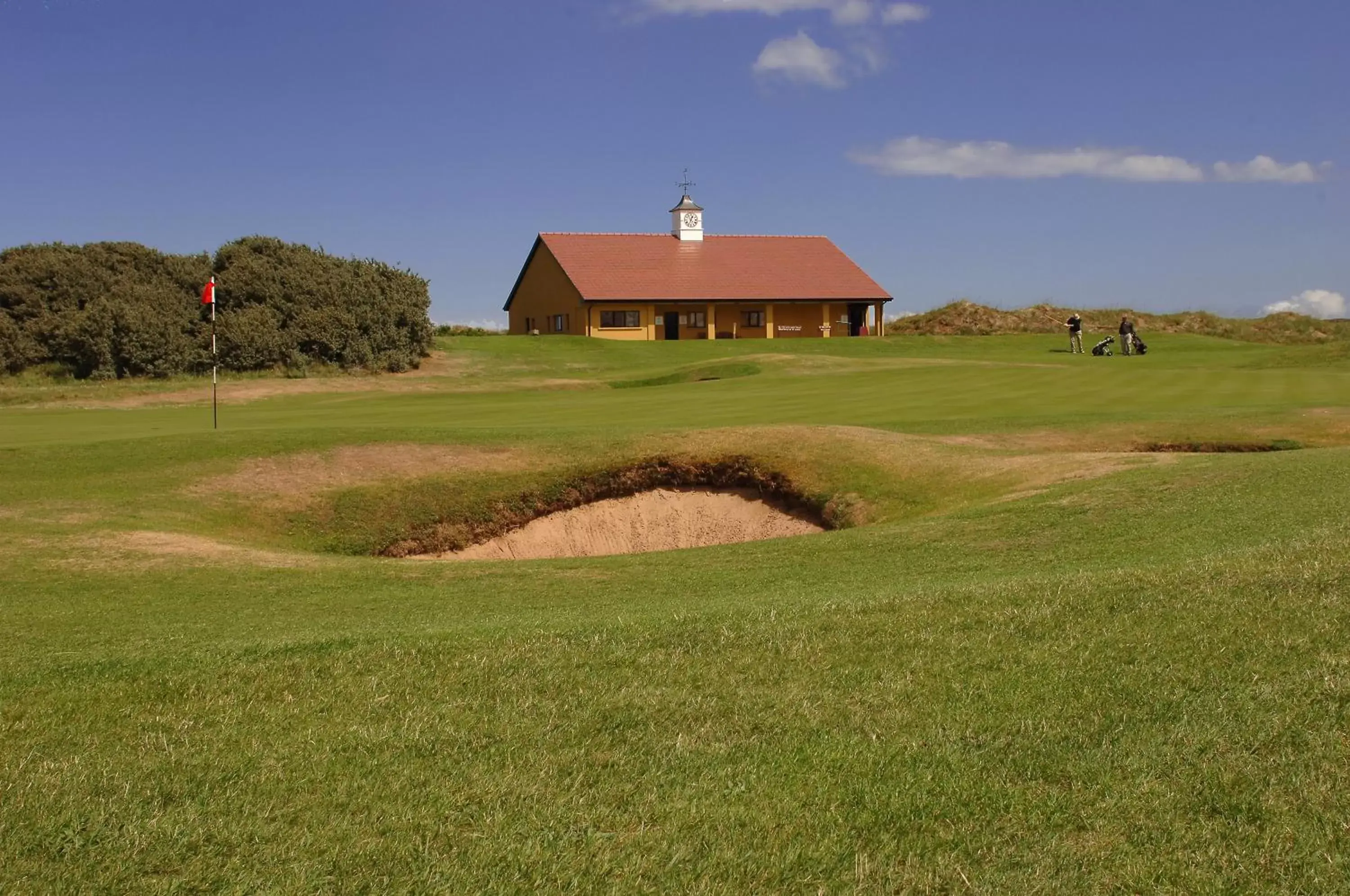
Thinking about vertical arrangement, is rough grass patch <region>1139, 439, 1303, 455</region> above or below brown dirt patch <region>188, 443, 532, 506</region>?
above

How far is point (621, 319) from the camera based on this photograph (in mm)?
69438

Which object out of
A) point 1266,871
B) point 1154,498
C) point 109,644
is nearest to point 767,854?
point 1266,871

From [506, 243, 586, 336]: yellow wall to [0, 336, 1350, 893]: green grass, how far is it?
176 feet

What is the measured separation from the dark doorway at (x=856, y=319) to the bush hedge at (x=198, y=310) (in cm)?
2949

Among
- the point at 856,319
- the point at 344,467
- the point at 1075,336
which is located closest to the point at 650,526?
the point at 344,467

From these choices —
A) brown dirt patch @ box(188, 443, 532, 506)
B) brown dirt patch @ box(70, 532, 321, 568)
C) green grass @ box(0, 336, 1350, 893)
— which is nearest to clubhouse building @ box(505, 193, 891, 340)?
brown dirt patch @ box(188, 443, 532, 506)

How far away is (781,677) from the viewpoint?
767cm

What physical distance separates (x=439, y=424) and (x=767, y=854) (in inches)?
935

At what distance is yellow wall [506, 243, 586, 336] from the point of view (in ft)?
228

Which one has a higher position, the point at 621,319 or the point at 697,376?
the point at 621,319

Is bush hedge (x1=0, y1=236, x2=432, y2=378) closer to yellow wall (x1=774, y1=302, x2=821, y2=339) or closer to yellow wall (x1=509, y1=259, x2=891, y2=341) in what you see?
yellow wall (x1=509, y1=259, x2=891, y2=341)

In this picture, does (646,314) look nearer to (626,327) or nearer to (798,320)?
(626,327)

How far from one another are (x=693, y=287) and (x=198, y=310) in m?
27.8

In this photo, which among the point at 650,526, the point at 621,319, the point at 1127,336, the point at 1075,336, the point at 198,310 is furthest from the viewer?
the point at 621,319
